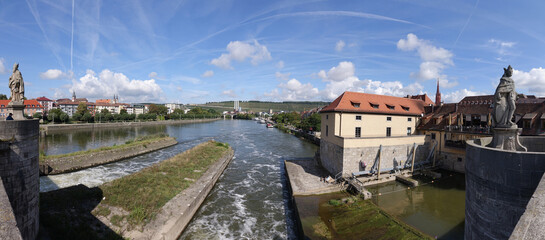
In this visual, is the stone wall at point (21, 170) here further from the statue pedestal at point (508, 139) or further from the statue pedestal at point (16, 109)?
the statue pedestal at point (508, 139)

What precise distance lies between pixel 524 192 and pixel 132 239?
12.7 m

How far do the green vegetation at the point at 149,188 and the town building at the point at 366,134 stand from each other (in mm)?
11840

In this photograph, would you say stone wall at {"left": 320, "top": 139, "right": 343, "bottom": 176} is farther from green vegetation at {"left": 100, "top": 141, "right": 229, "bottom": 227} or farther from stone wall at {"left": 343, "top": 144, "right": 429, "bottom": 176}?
green vegetation at {"left": 100, "top": 141, "right": 229, "bottom": 227}

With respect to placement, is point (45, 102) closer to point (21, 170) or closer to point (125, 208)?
point (125, 208)

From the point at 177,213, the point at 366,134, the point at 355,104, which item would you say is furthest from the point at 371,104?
the point at 177,213

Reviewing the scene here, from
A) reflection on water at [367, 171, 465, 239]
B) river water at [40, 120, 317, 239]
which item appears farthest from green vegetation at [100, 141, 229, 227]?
reflection on water at [367, 171, 465, 239]

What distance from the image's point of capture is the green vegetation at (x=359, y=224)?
35.2 feet

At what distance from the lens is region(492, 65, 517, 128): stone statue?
579 cm

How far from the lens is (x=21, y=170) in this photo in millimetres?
6566

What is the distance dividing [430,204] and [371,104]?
10.2 m

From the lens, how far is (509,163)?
4.43 metres

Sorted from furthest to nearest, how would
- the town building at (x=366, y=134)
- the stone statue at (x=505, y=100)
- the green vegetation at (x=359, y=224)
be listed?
the town building at (x=366, y=134)
the green vegetation at (x=359, y=224)
the stone statue at (x=505, y=100)

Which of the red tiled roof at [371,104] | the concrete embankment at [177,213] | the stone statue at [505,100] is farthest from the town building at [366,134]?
the stone statue at [505,100]

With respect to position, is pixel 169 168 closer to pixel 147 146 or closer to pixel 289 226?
pixel 289 226
